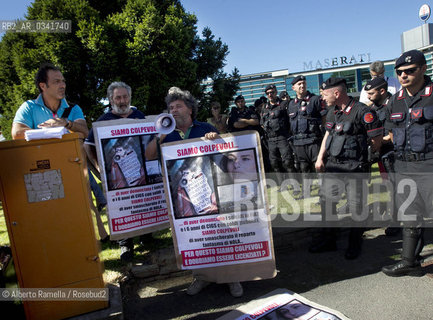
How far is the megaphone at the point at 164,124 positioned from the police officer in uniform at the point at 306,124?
3641 millimetres

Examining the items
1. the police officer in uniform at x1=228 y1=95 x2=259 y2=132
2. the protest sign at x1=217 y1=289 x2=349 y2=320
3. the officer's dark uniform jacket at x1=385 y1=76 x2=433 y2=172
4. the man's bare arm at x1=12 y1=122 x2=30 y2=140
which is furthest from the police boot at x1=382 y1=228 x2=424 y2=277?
Result: the police officer in uniform at x1=228 y1=95 x2=259 y2=132

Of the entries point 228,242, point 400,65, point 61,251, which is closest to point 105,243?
point 61,251

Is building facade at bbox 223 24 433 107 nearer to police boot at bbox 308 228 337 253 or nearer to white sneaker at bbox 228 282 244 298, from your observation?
police boot at bbox 308 228 337 253

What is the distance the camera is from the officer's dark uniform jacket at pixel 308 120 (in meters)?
5.89

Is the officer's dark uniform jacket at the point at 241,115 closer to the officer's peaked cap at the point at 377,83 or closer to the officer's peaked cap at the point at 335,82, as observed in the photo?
the officer's peaked cap at the point at 377,83

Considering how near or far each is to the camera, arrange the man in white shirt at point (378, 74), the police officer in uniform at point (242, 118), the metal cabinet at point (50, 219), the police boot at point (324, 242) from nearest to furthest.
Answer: the metal cabinet at point (50, 219)
the police boot at point (324, 242)
the man in white shirt at point (378, 74)
the police officer in uniform at point (242, 118)

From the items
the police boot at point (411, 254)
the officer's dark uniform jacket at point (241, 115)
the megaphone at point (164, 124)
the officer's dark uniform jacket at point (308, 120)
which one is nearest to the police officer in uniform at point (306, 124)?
the officer's dark uniform jacket at point (308, 120)

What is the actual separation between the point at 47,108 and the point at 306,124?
432 cm

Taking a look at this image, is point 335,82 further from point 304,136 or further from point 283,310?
point 283,310

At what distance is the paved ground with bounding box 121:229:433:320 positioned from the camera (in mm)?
2771

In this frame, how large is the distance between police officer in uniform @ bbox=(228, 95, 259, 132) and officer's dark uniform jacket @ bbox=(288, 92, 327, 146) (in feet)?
5.80

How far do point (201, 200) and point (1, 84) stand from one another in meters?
16.6

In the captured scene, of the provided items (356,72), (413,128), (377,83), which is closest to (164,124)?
(413,128)

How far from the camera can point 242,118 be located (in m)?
7.86
